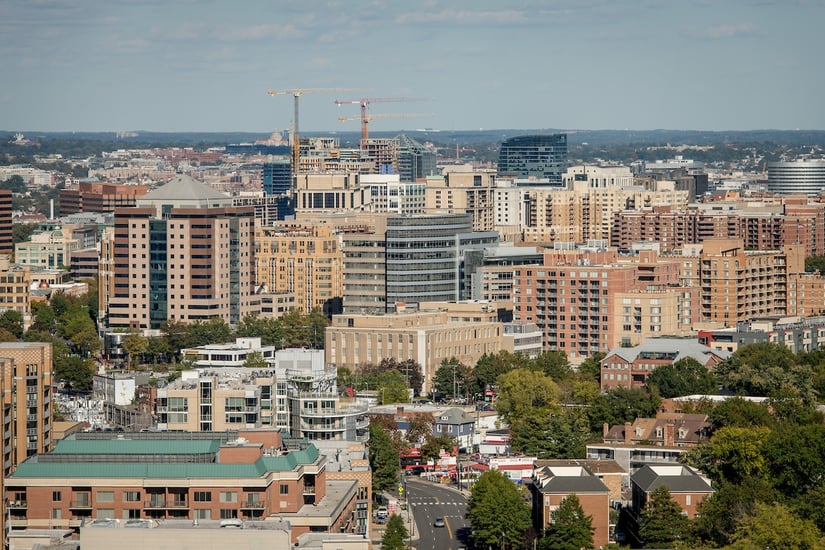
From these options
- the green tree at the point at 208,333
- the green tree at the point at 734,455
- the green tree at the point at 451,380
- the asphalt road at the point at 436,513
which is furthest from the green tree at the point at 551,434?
the green tree at the point at 208,333

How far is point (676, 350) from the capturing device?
441 ft

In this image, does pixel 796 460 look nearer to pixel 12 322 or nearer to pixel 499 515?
pixel 499 515

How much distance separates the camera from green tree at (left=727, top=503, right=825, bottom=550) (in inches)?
3100

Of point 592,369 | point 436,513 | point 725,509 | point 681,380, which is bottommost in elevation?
point 436,513

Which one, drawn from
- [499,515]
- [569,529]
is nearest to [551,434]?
[499,515]

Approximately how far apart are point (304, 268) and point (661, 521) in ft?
325

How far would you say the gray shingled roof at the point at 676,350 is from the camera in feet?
440

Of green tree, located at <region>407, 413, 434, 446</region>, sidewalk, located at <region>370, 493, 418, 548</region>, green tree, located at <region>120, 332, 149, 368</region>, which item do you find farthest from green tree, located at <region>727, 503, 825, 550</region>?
green tree, located at <region>120, 332, 149, 368</region>

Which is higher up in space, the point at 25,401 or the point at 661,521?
the point at 25,401

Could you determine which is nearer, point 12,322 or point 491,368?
point 491,368

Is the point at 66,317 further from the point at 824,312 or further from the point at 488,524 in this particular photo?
the point at 488,524

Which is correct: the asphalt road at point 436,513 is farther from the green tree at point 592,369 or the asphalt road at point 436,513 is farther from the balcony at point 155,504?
the green tree at point 592,369

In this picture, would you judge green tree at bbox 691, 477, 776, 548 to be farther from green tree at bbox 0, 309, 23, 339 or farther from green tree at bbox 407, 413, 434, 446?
green tree at bbox 0, 309, 23, 339

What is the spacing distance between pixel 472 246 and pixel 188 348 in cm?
2403
